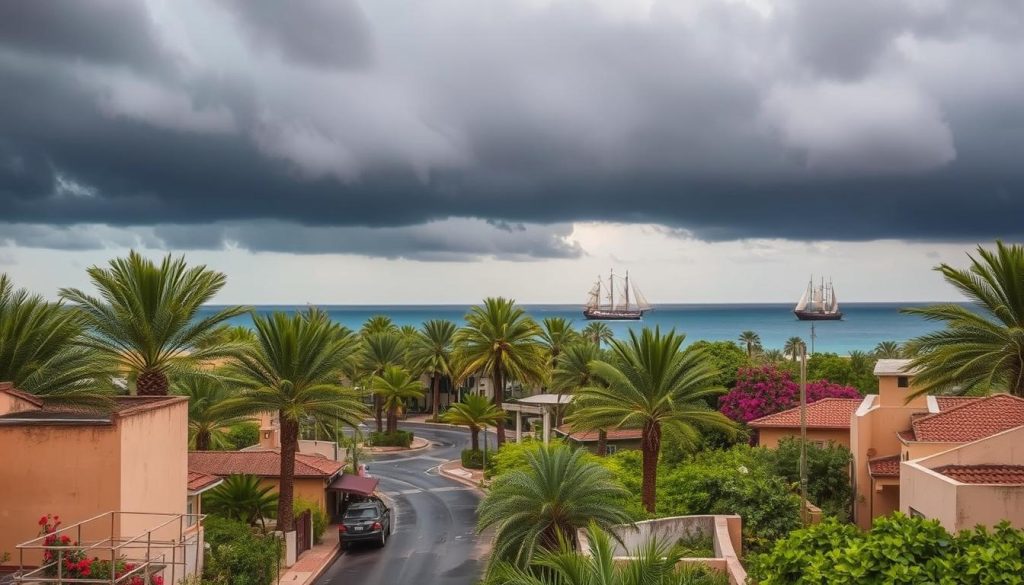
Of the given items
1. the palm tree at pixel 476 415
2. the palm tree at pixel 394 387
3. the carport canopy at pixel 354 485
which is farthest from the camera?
the palm tree at pixel 394 387

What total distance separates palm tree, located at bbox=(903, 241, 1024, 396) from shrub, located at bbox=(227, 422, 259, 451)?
1388 inches

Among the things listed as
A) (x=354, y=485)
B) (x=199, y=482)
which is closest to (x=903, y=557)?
(x=199, y=482)

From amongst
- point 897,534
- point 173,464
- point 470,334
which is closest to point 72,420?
point 173,464

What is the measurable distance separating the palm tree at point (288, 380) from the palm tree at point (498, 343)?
21.4m

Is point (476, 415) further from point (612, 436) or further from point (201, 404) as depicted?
point (201, 404)

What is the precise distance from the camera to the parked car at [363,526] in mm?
33156

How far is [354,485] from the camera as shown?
37.4m

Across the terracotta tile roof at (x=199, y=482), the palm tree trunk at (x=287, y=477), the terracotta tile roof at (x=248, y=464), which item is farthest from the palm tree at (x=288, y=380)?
the terracotta tile roof at (x=199, y=482)

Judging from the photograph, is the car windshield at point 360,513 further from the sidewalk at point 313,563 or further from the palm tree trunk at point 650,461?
the palm tree trunk at point 650,461

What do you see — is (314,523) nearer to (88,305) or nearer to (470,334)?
(88,305)

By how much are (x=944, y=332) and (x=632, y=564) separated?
17414 millimetres

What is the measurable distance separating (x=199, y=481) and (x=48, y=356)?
213 inches

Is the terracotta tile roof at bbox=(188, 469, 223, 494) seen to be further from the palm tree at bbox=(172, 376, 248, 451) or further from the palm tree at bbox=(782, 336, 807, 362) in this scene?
the palm tree at bbox=(782, 336, 807, 362)

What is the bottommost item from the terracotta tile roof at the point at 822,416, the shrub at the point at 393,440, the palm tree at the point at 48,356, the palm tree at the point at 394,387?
the shrub at the point at 393,440
